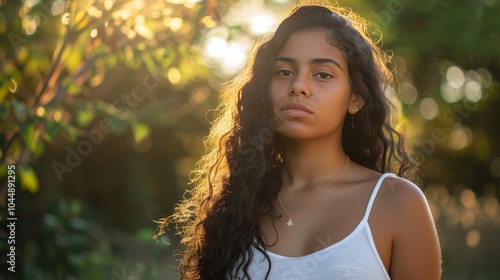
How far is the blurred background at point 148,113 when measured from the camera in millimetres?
3600

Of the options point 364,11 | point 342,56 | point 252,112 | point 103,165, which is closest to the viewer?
point 342,56

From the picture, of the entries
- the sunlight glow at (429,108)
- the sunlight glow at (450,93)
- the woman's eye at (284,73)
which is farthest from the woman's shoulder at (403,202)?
the sunlight glow at (429,108)

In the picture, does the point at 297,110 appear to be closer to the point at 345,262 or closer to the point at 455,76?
the point at 345,262

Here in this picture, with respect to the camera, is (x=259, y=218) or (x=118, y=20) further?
(x=118, y=20)

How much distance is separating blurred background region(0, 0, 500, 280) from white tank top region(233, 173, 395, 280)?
1.01 metres

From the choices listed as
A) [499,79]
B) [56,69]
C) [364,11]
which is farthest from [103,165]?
[56,69]

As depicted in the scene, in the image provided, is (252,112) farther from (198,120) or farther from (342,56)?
(198,120)

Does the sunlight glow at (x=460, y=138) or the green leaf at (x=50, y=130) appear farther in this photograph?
the sunlight glow at (x=460, y=138)

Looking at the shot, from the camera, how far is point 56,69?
3.63m

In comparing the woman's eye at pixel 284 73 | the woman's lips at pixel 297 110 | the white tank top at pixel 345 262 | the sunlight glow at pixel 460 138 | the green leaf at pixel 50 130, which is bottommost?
the white tank top at pixel 345 262

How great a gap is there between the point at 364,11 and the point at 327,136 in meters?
7.65

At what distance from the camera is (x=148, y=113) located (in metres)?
3.95

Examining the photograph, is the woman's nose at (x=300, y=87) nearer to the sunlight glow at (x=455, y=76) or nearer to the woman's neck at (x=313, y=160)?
the woman's neck at (x=313, y=160)

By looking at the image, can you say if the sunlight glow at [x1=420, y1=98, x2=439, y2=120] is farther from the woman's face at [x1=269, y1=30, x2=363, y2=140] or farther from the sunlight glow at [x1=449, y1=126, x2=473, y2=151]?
the woman's face at [x1=269, y1=30, x2=363, y2=140]
